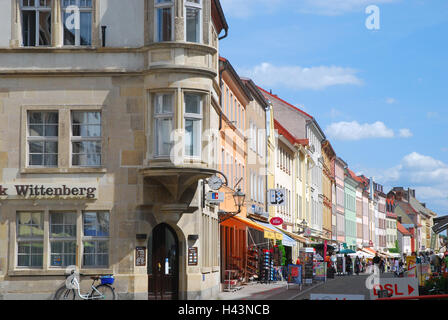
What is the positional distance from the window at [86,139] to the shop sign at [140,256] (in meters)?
2.94

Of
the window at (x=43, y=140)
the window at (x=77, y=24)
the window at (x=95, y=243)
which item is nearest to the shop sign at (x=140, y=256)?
the window at (x=95, y=243)

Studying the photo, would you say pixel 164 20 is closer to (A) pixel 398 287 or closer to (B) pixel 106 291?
(B) pixel 106 291

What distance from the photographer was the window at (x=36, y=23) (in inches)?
992

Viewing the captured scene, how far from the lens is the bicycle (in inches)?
909

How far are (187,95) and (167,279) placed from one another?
599 centimetres

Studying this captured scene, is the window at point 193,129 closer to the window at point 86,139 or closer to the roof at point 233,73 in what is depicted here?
the window at point 86,139

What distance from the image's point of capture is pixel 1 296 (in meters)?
24.0

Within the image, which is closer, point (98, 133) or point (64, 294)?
point (64, 294)

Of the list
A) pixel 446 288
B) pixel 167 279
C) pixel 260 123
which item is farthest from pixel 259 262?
pixel 446 288

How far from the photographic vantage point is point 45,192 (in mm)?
24484

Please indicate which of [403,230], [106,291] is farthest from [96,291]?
[403,230]

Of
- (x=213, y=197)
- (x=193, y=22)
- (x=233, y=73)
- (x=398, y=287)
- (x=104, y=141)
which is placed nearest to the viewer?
(x=398, y=287)

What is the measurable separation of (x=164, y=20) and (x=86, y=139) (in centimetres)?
442

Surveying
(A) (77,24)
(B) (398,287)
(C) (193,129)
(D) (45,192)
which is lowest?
(B) (398,287)
